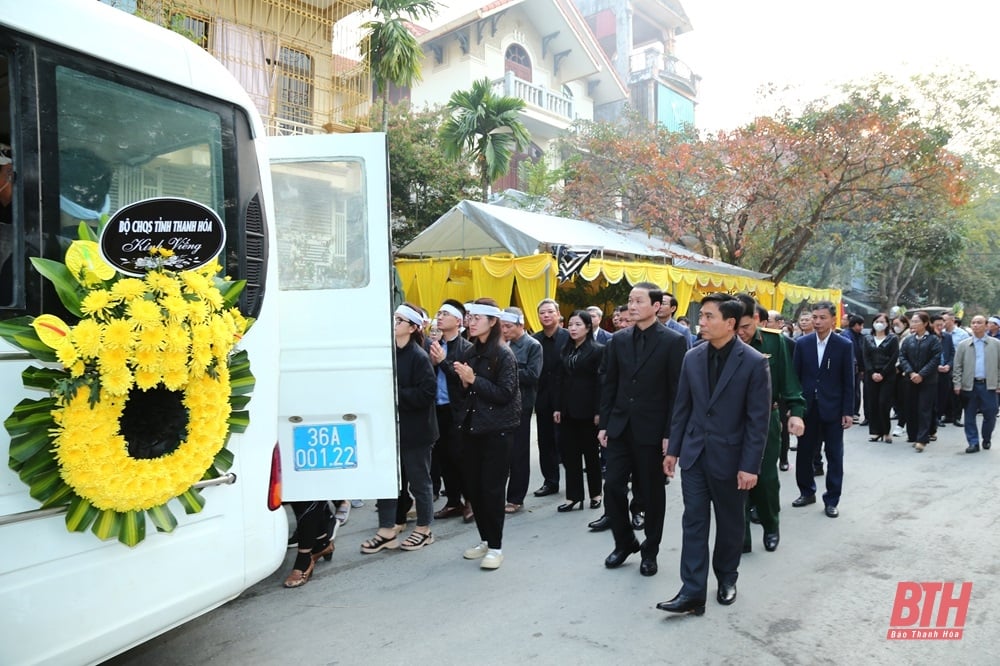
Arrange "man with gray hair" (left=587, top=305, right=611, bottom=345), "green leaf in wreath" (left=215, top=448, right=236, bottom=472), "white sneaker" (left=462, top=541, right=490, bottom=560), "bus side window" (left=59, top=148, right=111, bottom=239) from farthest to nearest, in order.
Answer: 1. "man with gray hair" (left=587, top=305, right=611, bottom=345)
2. "white sneaker" (left=462, top=541, right=490, bottom=560)
3. "green leaf in wreath" (left=215, top=448, right=236, bottom=472)
4. "bus side window" (left=59, top=148, right=111, bottom=239)

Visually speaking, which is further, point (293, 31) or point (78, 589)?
point (293, 31)

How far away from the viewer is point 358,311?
3.84 meters

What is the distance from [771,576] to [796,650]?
41.4 inches

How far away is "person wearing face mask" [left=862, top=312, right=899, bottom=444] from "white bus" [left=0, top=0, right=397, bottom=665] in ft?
27.6

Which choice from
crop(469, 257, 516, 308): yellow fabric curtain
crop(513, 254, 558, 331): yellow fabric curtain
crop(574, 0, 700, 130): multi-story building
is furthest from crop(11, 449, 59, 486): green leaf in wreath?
crop(574, 0, 700, 130): multi-story building

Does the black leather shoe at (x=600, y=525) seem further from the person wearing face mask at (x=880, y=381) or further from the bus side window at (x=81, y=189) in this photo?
the person wearing face mask at (x=880, y=381)

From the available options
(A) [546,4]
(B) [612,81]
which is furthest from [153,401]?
(B) [612,81]

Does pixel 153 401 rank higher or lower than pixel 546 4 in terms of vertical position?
lower

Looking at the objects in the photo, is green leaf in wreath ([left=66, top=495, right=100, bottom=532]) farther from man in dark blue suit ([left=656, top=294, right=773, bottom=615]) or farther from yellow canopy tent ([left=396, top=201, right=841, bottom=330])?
yellow canopy tent ([left=396, top=201, right=841, bottom=330])

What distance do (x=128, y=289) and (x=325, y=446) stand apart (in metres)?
1.65

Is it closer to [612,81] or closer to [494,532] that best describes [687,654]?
[494,532]

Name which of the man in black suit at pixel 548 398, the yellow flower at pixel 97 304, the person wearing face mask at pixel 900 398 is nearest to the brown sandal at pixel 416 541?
the man in black suit at pixel 548 398

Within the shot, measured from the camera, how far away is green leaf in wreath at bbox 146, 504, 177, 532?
254cm

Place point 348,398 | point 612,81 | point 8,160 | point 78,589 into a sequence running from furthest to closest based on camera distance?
point 612,81 < point 348,398 < point 8,160 < point 78,589
